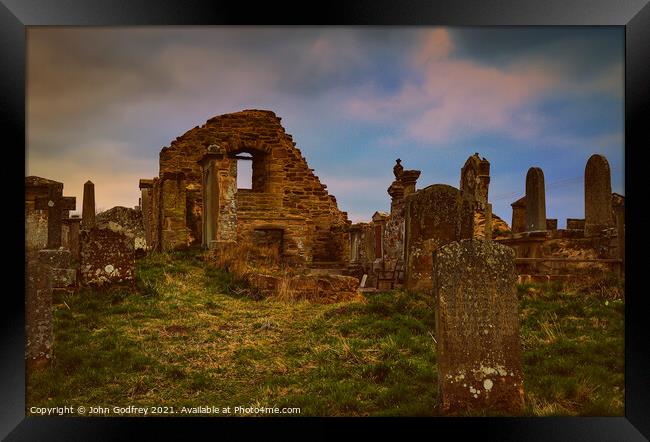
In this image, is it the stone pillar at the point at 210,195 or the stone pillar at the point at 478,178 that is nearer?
the stone pillar at the point at 210,195

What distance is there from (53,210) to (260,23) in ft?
26.2

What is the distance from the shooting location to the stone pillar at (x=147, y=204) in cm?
1665

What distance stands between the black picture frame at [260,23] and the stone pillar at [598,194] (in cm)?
713

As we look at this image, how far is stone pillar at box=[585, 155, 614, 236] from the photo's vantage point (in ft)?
40.9

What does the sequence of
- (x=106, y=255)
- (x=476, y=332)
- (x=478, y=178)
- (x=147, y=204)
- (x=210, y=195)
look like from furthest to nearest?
(x=478, y=178) < (x=147, y=204) < (x=210, y=195) < (x=106, y=255) < (x=476, y=332)

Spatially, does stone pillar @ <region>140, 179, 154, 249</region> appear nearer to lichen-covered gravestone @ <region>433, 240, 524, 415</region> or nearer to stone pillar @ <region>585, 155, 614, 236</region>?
stone pillar @ <region>585, 155, 614, 236</region>

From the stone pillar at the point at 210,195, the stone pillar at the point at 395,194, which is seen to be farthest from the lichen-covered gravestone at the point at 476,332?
the stone pillar at the point at 395,194

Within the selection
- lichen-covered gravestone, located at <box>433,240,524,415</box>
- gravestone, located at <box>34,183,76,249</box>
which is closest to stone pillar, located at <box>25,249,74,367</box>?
lichen-covered gravestone, located at <box>433,240,524,415</box>

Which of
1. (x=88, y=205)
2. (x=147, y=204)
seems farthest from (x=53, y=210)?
(x=147, y=204)

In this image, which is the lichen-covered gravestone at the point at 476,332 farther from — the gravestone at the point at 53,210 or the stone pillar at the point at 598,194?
the gravestone at the point at 53,210

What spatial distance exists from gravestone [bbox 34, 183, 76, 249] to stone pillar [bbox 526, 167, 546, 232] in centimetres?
1098

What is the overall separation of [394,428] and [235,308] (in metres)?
4.51

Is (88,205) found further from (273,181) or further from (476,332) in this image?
(476,332)

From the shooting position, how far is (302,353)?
23.4 feet
